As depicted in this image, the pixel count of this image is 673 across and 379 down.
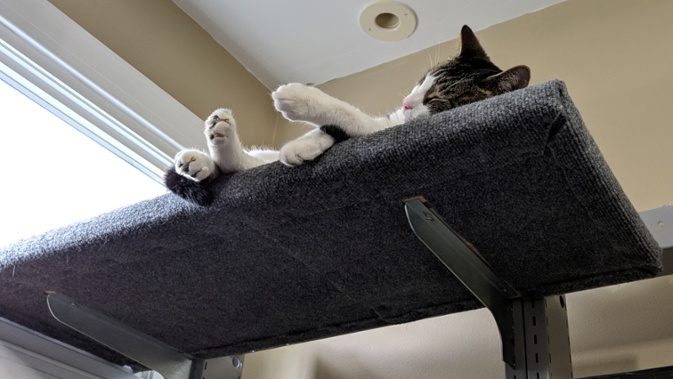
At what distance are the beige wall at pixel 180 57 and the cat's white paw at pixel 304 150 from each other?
0.84m

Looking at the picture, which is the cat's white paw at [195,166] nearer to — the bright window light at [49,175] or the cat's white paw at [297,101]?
the cat's white paw at [297,101]

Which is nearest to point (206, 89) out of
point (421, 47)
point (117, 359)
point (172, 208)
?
point (421, 47)

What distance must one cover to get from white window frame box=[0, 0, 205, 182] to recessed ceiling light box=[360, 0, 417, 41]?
459 millimetres

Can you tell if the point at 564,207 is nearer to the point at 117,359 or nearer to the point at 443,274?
the point at 443,274

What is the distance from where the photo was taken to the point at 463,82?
97 centimetres

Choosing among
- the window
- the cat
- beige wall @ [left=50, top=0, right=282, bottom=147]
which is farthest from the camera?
beige wall @ [left=50, top=0, right=282, bottom=147]

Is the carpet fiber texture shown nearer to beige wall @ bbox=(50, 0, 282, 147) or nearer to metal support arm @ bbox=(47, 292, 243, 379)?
metal support arm @ bbox=(47, 292, 243, 379)

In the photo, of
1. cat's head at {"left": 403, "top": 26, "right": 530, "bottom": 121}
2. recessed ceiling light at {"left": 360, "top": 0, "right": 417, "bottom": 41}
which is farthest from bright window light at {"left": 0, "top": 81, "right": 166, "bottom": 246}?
cat's head at {"left": 403, "top": 26, "right": 530, "bottom": 121}

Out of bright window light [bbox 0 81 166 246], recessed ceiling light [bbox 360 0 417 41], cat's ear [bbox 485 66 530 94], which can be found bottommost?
cat's ear [bbox 485 66 530 94]

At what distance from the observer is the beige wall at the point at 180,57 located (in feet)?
4.65

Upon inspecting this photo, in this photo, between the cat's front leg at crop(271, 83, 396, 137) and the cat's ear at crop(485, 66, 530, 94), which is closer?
the cat's front leg at crop(271, 83, 396, 137)

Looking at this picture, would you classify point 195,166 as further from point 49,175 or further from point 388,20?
point 388,20

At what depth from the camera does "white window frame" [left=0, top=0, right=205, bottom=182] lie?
4.06ft

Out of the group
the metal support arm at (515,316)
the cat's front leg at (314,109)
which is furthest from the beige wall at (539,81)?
the cat's front leg at (314,109)
